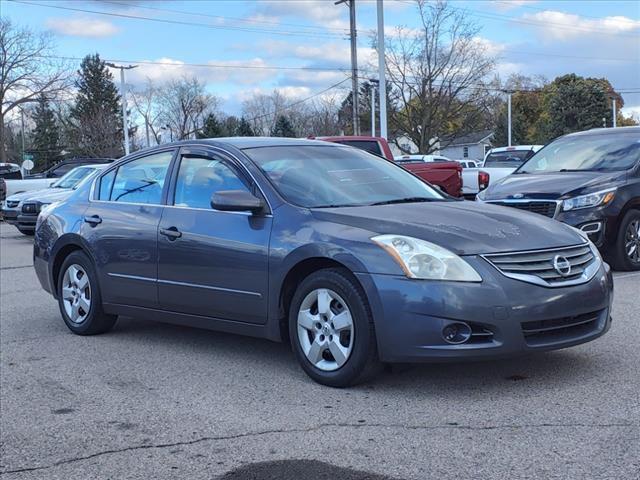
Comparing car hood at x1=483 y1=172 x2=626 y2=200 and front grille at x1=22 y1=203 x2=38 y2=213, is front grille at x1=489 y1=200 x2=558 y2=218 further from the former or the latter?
front grille at x1=22 y1=203 x2=38 y2=213

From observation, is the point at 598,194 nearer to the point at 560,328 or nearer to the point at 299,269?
the point at 560,328

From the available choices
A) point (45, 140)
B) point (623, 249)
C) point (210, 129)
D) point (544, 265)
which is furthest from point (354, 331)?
point (45, 140)

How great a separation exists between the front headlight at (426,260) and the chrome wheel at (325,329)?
467 mm

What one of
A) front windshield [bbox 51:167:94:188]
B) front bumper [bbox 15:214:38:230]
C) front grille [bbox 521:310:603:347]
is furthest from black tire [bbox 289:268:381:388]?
front windshield [bbox 51:167:94:188]

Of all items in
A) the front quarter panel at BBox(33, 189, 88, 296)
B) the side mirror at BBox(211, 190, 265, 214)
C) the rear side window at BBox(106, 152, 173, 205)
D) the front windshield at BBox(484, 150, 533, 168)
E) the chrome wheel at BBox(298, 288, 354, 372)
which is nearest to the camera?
the chrome wheel at BBox(298, 288, 354, 372)

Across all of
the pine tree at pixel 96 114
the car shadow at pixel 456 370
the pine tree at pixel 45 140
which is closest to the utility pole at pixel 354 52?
the pine tree at pixel 96 114

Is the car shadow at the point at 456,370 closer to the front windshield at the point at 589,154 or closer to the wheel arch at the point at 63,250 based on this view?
the wheel arch at the point at 63,250

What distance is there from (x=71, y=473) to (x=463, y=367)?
2595 millimetres

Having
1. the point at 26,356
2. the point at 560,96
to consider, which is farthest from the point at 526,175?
the point at 560,96

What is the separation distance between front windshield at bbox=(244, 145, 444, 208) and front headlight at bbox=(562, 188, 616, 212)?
3.37m

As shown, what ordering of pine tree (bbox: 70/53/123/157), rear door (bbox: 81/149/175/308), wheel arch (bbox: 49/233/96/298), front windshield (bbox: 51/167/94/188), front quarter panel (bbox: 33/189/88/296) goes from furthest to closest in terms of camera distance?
pine tree (bbox: 70/53/123/157) < front windshield (bbox: 51/167/94/188) < front quarter panel (bbox: 33/189/88/296) < wheel arch (bbox: 49/233/96/298) < rear door (bbox: 81/149/175/308)

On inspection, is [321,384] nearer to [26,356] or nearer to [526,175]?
[26,356]

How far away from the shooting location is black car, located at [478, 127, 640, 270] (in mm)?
8711

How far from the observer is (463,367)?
502 centimetres
